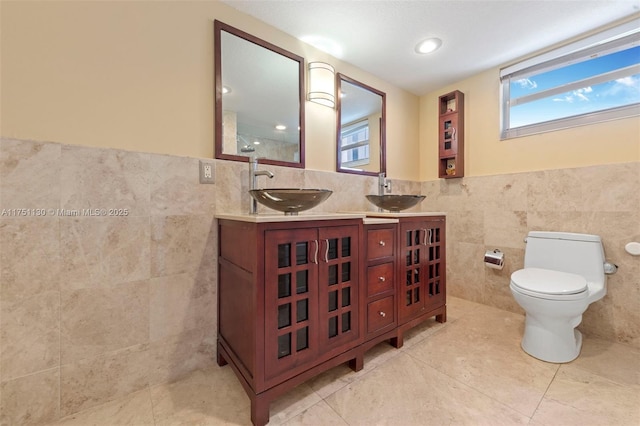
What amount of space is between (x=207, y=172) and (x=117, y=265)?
0.63 metres

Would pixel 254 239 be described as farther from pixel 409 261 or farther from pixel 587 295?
pixel 587 295

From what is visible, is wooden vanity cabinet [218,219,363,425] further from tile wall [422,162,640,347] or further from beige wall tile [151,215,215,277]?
tile wall [422,162,640,347]

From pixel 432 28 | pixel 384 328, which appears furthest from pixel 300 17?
pixel 384 328

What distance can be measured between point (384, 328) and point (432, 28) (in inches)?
79.4

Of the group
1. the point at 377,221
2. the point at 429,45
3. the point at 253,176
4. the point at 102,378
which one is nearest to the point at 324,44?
the point at 429,45

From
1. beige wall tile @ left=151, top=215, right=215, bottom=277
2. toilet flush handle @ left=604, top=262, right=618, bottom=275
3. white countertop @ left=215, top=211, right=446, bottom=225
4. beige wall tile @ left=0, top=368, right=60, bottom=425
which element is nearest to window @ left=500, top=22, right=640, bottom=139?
toilet flush handle @ left=604, top=262, right=618, bottom=275

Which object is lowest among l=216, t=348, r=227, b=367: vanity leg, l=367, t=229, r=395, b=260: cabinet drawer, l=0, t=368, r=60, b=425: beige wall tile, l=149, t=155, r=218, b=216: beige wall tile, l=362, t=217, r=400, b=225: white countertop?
l=216, t=348, r=227, b=367: vanity leg

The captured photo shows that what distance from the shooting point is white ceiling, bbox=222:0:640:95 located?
1586 millimetres

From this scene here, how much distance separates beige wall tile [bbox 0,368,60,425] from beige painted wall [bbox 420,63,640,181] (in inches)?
121

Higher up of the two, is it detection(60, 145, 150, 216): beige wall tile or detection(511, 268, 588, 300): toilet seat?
detection(60, 145, 150, 216): beige wall tile

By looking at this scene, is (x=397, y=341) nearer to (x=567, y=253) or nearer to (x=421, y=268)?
(x=421, y=268)

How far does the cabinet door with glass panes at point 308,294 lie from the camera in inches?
44.1

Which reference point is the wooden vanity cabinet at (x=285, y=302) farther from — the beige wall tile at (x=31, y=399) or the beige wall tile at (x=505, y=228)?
the beige wall tile at (x=505, y=228)

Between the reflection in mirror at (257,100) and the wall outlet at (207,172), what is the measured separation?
0.09m
